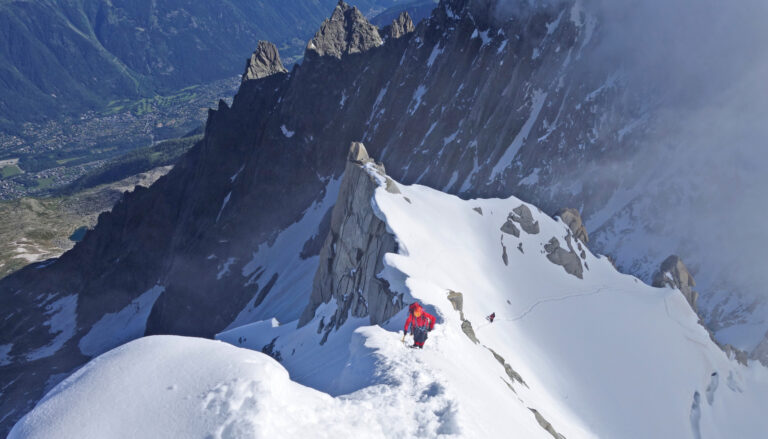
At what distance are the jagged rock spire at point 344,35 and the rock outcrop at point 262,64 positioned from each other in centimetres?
1349

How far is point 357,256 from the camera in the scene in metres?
37.6

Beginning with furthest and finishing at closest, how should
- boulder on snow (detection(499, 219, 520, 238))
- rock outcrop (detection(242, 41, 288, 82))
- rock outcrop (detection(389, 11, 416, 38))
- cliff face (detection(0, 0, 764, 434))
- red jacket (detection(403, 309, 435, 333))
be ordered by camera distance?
rock outcrop (detection(389, 11, 416, 38)) → rock outcrop (detection(242, 41, 288, 82)) → cliff face (detection(0, 0, 764, 434)) → boulder on snow (detection(499, 219, 520, 238)) → red jacket (detection(403, 309, 435, 333))

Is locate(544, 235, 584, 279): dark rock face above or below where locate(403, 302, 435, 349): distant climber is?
above

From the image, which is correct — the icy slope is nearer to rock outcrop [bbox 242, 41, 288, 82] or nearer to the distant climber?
the distant climber

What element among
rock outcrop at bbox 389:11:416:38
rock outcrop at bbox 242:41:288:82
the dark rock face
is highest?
rock outcrop at bbox 389:11:416:38

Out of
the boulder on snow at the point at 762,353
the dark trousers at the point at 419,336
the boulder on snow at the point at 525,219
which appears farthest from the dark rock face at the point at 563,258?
the boulder on snow at the point at 762,353

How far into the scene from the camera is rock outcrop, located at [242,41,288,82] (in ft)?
355

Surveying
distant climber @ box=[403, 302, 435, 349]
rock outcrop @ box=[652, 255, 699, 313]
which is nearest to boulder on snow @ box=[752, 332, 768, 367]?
rock outcrop @ box=[652, 255, 699, 313]

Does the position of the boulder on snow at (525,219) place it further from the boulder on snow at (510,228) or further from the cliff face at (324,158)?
the cliff face at (324,158)

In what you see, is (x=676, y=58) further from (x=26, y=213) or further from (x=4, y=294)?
(x=26, y=213)

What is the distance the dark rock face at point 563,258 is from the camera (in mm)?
49625

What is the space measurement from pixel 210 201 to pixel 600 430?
85.0 metres

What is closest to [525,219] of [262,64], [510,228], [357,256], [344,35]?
[510,228]

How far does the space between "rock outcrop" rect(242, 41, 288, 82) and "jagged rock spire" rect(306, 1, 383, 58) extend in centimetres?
1349
